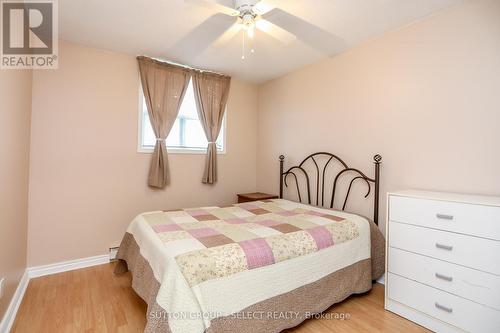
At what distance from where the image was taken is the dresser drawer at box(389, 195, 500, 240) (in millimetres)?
1431

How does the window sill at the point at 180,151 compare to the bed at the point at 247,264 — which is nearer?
the bed at the point at 247,264

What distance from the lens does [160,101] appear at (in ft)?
9.82

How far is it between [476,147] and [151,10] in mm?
2770

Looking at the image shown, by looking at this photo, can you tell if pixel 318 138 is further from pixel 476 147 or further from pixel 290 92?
pixel 476 147

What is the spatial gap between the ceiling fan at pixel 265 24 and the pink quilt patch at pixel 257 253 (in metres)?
1.67

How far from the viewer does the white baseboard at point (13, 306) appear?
5.16ft

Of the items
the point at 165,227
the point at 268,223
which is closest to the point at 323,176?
the point at 268,223

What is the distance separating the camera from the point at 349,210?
2.66m

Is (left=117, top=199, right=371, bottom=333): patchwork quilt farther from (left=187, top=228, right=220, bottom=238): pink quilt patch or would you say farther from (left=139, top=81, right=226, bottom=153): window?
(left=139, top=81, right=226, bottom=153): window

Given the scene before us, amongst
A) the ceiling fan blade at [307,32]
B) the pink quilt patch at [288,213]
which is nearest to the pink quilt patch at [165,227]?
the pink quilt patch at [288,213]

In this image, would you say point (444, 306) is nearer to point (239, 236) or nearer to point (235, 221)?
point (239, 236)

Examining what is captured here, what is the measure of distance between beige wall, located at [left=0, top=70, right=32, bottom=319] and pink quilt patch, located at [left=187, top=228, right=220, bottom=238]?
3.89 ft

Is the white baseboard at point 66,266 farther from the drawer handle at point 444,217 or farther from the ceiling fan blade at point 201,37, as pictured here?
the drawer handle at point 444,217

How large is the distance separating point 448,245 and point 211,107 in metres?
2.94
